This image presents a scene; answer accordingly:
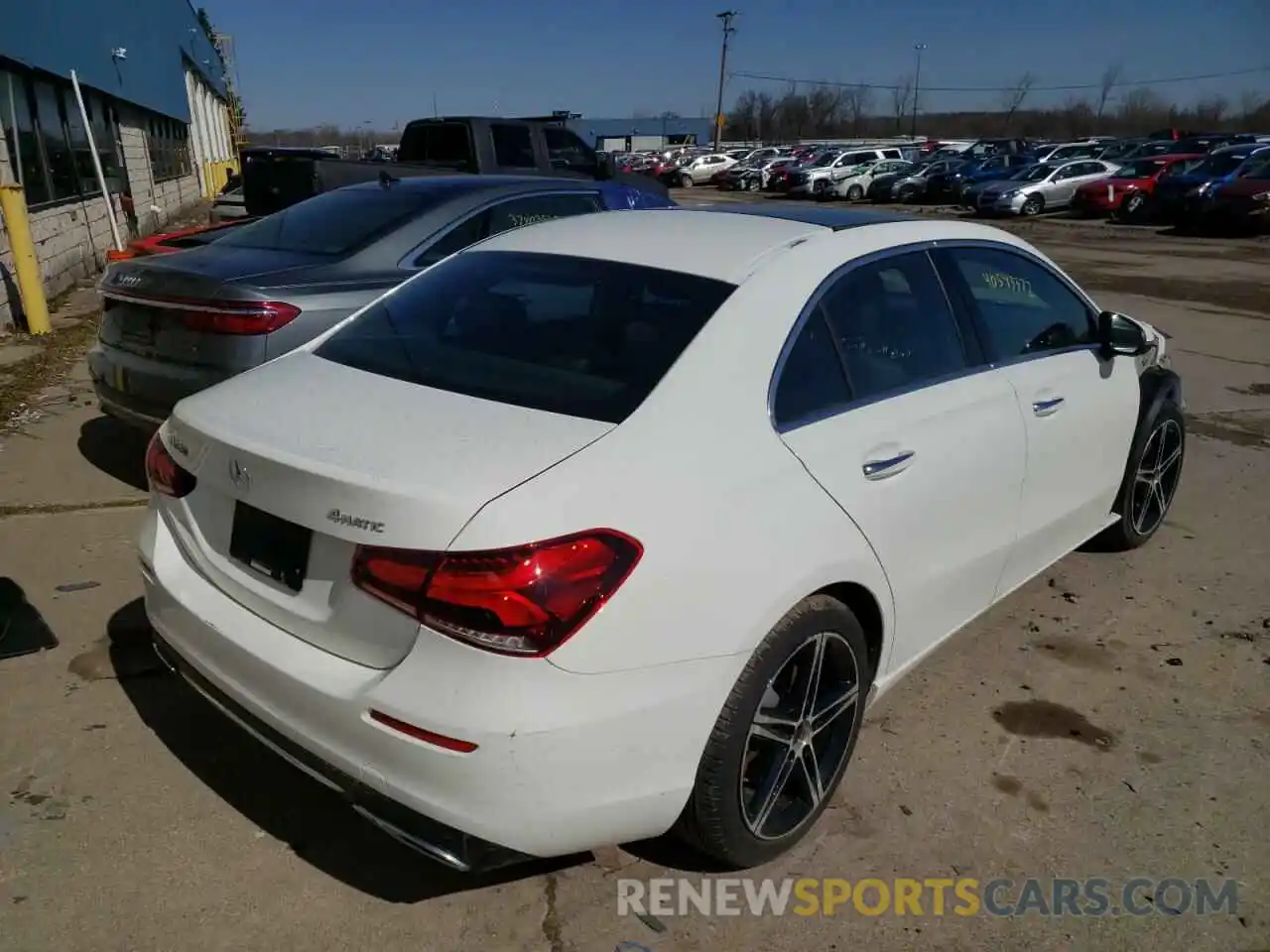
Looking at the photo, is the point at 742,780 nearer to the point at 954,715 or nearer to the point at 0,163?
the point at 954,715

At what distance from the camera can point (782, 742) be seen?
250 cm

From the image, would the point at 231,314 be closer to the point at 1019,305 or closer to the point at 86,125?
the point at 1019,305

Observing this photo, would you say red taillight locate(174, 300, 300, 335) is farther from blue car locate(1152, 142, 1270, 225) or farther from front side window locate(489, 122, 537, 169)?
blue car locate(1152, 142, 1270, 225)

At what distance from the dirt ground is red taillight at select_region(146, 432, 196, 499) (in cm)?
87

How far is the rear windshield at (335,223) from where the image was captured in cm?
516

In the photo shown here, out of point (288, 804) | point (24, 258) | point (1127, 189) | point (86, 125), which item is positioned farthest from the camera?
point (1127, 189)

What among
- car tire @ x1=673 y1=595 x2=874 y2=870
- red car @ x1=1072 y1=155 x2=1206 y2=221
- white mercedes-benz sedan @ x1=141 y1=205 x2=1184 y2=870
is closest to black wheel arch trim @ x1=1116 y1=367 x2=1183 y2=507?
white mercedes-benz sedan @ x1=141 y1=205 x2=1184 y2=870

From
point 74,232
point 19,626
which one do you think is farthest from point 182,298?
point 74,232

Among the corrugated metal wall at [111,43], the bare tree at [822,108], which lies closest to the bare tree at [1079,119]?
the bare tree at [822,108]

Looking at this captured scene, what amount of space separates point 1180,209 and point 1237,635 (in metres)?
23.9

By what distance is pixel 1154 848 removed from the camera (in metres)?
2.70

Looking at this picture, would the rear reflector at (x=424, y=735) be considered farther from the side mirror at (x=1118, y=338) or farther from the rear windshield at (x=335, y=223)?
the rear windshield at (x=335, y=223)

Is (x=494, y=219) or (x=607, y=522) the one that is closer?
(x=607, y=522)

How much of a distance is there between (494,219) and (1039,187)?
26.6 m
